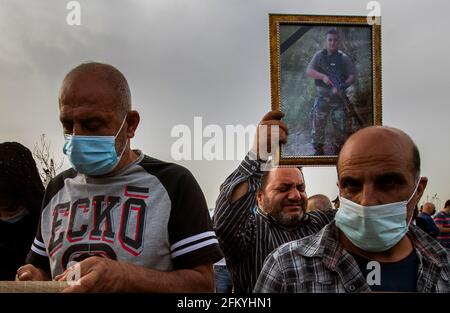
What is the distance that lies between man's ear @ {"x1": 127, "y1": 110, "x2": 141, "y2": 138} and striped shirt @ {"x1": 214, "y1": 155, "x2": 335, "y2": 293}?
2.19ft

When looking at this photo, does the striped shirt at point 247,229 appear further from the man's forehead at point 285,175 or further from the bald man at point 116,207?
the bald man at point 116,207

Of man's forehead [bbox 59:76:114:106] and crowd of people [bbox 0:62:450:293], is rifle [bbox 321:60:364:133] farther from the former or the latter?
man's forehead [bbox 59:76:114:106]

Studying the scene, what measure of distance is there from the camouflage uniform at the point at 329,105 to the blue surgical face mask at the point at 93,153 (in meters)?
1.09

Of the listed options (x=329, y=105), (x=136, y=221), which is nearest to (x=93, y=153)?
(x=136, y=221)

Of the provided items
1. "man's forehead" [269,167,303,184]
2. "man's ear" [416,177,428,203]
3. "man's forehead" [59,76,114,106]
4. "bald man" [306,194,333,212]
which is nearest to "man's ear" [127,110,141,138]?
"man's forehead" [59,76,114,106]

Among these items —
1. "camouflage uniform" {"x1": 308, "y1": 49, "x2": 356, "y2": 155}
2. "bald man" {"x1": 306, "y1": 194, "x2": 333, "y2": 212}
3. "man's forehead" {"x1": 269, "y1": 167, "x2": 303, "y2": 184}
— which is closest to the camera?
"camouflage uniform" {"x1": 308, "y1": 49, "x2": 356, "y2": 155}

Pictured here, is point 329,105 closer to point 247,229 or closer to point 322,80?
point 322,80

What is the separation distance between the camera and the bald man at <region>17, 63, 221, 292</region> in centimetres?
206

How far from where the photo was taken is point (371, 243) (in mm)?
2271

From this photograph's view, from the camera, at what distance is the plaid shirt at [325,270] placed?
7.06 feet

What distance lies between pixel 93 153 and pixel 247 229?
1179 millimetres

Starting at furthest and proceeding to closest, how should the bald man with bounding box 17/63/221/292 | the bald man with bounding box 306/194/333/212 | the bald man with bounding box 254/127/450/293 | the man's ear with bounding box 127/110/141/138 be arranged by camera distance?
the bald man with bounding box 306/194/333/212 → the man's ear with bounding box 127/110/141/138 → the bald man with bounding box 254/127/450/293 → the bald man with bounding box 17/63/221/292

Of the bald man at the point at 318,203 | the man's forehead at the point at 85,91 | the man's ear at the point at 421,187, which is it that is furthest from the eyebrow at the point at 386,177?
the bald man at the point at 318,203

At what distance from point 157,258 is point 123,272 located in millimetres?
248
